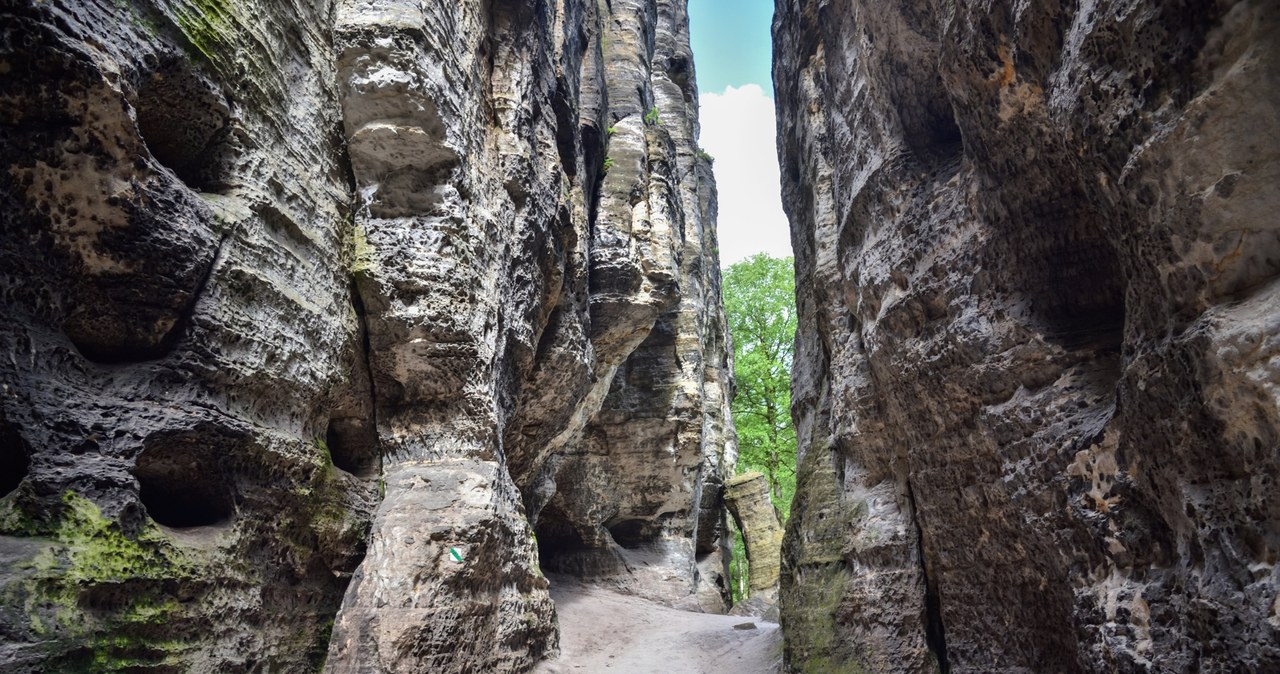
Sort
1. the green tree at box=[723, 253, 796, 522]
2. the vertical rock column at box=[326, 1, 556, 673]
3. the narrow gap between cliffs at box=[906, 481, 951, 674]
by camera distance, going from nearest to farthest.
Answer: the narrow gap between cliffs at box=[906, 481, 951, 674], the vertical rock column at box=[326, 1, 556, 673], the green tree at box=[723, 253, 796, 522]

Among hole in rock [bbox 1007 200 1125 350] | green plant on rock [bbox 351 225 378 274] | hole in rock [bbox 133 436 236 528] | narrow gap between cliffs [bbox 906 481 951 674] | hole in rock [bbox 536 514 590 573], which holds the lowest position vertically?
narrow gap between cliffs [bbox 906 481 951 674]

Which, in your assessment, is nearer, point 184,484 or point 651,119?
point 184,484

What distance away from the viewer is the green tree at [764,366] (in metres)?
23.0

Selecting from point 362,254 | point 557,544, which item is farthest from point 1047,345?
point 557,544

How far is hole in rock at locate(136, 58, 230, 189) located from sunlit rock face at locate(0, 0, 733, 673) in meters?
0.02

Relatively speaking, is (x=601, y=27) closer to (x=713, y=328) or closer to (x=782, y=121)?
(x=782, y=121)

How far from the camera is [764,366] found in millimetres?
24328

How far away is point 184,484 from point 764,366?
2105 centimetres

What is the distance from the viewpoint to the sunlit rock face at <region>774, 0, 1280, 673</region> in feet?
8.76

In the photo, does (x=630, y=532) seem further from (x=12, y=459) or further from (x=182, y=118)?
(x=12, y=459)

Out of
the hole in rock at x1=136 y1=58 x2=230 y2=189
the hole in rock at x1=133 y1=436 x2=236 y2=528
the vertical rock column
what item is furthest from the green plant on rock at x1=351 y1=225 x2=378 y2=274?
the hole in rock at x1=133 y1=436 x2=236 y2=528

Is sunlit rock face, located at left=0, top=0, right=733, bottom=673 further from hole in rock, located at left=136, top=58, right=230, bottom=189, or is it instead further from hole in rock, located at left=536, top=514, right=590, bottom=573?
hole in rock, located at left=536, top=514, right=590, bottom=573

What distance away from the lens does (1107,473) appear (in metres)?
3.69

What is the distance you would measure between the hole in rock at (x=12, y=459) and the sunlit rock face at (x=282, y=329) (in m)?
0.02
